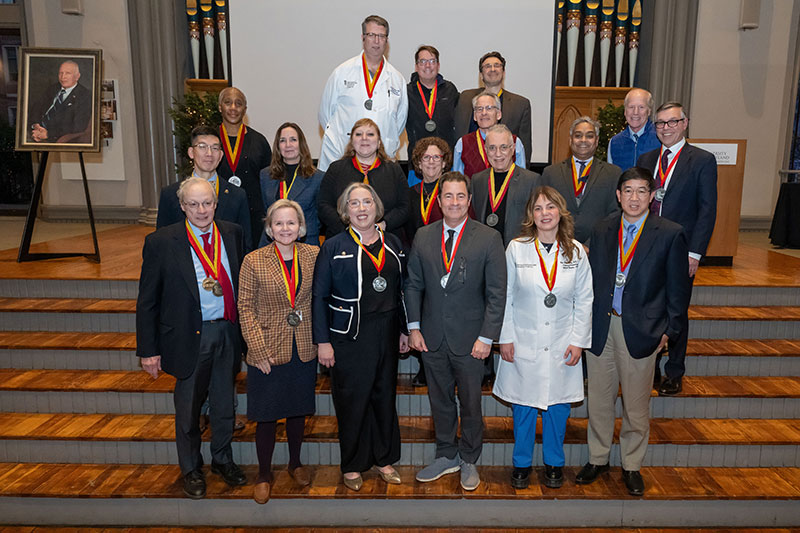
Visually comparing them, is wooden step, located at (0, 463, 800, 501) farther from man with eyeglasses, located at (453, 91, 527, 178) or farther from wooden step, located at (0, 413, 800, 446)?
man with eyeglasses, located at (453, 91, 527, 178)

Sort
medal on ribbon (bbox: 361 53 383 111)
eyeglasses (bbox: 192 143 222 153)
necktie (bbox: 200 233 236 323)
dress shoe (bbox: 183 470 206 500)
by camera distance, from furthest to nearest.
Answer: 1. medal on ribbon (bbox: 361 53 383 111)
2. eyeglasses (bbox: 192 143 222 153)
3. dress shoe (bbox: 183 470 206 500)
4. necktie (bbox: 200 233 236 323)

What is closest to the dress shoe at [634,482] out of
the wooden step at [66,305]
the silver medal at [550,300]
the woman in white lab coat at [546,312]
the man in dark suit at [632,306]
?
the man in dark suit at [632,306]

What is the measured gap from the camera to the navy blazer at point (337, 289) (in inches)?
115

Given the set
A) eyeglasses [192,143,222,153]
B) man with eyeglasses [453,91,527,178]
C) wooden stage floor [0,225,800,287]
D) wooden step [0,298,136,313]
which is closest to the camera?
eyeglasses [192,143,222,153]

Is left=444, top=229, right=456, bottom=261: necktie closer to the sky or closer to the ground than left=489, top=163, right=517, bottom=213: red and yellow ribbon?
closer to the ground

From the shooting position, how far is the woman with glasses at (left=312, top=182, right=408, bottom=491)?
293cm

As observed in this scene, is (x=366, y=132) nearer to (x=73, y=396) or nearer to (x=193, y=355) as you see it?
(x=193, y=355)

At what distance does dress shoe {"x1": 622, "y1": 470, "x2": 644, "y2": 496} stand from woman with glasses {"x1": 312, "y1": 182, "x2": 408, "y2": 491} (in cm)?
136

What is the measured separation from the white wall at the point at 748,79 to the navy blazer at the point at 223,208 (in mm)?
6628

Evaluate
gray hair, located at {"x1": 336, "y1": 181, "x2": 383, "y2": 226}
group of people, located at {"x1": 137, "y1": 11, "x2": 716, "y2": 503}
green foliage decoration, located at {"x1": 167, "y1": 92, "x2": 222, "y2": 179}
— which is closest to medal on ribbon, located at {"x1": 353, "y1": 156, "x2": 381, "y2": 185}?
group of people, located at {"x1": 137, "y1": 11, "x2": 716, "y2": 503}

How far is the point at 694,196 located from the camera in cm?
346

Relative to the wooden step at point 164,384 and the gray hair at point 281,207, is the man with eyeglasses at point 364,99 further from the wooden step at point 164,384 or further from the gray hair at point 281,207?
the wooden step at point 164,384

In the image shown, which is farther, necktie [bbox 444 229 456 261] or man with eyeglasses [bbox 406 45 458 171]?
man with eyeglasses [bbox 406 45 458 171]

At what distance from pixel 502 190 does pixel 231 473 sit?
226cm
